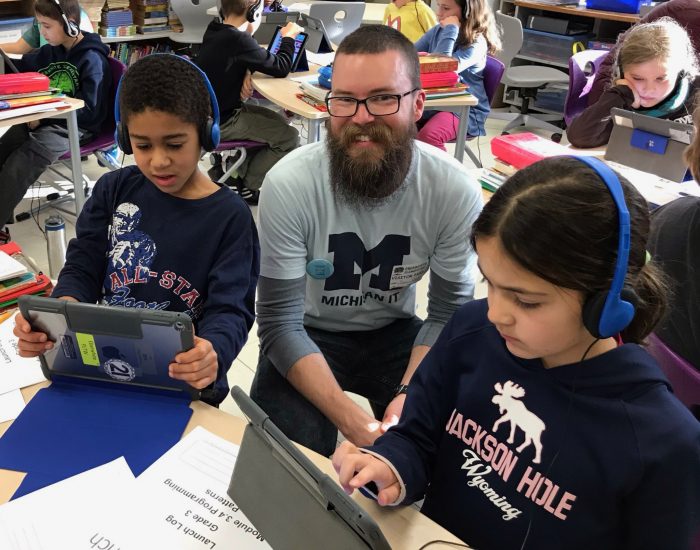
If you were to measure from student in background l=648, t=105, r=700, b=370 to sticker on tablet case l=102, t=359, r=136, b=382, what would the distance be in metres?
0.94

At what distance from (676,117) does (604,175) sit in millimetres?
2192

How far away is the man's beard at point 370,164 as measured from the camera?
1.49 meters

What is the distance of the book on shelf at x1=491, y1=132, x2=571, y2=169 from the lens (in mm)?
2115

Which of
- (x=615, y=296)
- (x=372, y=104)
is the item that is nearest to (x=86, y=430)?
(x=615, y=296)

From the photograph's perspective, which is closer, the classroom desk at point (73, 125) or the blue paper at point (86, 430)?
the blue paper at point (86, 430)

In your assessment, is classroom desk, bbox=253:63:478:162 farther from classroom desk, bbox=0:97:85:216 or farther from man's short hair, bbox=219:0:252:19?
classroom desk, bbox=0:97:85:216

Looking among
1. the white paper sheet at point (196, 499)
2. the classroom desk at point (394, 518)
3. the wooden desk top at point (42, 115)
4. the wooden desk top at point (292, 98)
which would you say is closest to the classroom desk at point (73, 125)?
the wooden desk top at point (42, 115)

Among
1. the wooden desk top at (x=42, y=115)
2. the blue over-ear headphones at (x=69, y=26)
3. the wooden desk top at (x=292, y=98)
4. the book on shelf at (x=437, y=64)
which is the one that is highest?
the blue over-ear headphones at (x=69, y=26)

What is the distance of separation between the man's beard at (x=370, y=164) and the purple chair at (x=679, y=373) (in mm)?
662

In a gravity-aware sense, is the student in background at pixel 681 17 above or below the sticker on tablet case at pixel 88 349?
above

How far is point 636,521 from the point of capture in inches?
33.4

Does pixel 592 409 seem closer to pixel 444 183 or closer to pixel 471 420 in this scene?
pixel 471 420

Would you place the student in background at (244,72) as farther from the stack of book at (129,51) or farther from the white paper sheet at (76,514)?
the white paper sheet at (76,514)

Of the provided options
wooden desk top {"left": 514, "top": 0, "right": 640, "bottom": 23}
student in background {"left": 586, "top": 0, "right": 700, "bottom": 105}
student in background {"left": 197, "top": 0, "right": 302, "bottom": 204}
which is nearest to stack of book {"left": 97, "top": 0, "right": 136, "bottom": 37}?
student in background {"left": 197, "top": 0, "right": 302, "bottom": 204}
